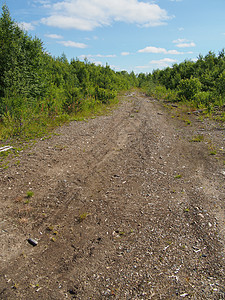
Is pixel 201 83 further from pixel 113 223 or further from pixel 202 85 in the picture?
pixel 113 223

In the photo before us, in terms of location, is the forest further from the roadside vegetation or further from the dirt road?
the dirt road

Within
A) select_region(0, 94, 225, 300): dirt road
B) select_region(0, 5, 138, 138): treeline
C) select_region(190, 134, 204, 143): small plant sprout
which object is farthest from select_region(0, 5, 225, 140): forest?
select_region(190, 134, 204, 143): small plant sprout

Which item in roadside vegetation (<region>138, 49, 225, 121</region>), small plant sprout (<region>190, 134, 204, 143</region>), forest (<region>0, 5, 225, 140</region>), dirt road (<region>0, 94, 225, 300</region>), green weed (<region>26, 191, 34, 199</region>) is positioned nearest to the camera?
dirt road (<region>0, 94, 225, 300</region>)

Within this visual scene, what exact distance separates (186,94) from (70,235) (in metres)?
19.5

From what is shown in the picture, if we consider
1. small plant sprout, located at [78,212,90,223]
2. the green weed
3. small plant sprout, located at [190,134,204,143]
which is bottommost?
small plant sprout, located at [78,212,90,223]

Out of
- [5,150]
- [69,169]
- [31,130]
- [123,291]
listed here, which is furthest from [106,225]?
[31,130]

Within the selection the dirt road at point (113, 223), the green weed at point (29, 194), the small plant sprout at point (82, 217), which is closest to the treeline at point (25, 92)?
the dirt road at point (113, 223)

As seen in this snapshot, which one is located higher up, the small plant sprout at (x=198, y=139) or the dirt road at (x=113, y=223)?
the small plant sprout at (x=198, y=139)

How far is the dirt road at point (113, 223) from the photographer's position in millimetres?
2920

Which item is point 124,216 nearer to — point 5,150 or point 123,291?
point 123,291

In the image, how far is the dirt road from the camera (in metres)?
2.92

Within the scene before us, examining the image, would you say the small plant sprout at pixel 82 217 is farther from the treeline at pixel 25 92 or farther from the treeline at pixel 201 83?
the treeline at pixel 201 83

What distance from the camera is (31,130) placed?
32.4 feet

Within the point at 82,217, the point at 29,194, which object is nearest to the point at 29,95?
the point at 29,194
